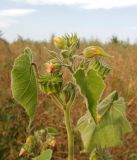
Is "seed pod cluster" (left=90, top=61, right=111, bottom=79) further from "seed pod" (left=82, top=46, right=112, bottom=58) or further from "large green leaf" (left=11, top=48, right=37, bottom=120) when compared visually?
"large green leaf" (left=11, top=48, right=37, bottom=120)

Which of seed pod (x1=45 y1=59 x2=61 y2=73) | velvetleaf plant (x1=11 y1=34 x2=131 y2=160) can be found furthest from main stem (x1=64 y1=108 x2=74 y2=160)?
seed pod (x1=45 y1=59 x2=61 y2=73)

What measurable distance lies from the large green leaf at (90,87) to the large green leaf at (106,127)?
0.22 metres

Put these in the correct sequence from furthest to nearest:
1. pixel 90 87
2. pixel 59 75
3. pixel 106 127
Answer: pixel 106 127, pixel 59 75, pixel 90 87

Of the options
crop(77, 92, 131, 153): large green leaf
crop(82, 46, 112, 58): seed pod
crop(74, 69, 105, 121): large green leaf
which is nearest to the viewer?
crop(74, 69, 105, 121): large green leaf

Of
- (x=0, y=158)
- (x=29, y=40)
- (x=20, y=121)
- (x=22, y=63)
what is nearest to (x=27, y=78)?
(x=22, y=63)

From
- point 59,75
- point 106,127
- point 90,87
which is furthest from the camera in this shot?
point 106,127

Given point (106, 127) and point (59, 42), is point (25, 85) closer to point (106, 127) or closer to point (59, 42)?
point (59, 42)

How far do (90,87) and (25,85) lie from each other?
0.18 m

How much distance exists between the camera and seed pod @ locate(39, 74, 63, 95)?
981 millimetres

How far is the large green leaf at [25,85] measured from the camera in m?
0.99

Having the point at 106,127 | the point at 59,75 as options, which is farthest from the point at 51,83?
the point at 106,127

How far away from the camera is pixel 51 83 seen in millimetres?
980

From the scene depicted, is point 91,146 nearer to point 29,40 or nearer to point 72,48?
Result: point 72,48

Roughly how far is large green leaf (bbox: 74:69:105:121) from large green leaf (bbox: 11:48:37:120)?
14 cm
